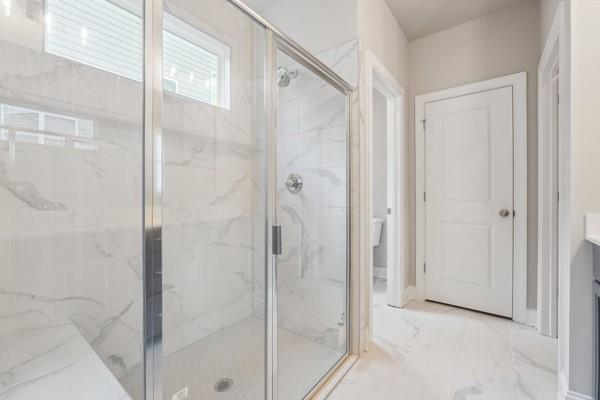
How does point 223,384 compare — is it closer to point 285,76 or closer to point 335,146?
point 335,146

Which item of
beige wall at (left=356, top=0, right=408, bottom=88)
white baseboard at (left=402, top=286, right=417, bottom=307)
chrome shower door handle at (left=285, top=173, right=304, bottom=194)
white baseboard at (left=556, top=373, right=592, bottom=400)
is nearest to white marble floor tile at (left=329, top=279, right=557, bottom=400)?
white baseboard at (left=556, top=373, right=592, bottom=400)

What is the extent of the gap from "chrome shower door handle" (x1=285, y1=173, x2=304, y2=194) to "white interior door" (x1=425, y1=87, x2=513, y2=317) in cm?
156

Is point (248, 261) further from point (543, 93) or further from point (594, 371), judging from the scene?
point (543, 93)

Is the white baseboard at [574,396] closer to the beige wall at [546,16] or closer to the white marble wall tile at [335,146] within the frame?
the white marble wall tile at [335,146]

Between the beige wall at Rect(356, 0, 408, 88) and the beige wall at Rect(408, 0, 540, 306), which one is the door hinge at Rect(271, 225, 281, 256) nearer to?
the beige wall at Rect(356, 0, 408, 88)

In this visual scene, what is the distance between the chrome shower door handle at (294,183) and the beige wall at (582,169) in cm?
134

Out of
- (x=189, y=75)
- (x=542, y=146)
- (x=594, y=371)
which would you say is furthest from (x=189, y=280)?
(x=542, y=146)

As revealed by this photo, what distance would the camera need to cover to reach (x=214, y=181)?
1568 mm

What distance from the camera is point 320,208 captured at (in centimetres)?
192

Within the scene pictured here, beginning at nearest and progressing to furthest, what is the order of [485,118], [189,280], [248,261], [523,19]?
[189,280]
[248,261]
[523,19]
[485,118]

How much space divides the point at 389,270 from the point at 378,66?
1773 mm

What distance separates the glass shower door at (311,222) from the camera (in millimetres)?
1592

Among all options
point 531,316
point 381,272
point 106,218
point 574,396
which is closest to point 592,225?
point 574,396

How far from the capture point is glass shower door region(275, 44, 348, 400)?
62.7 inches
